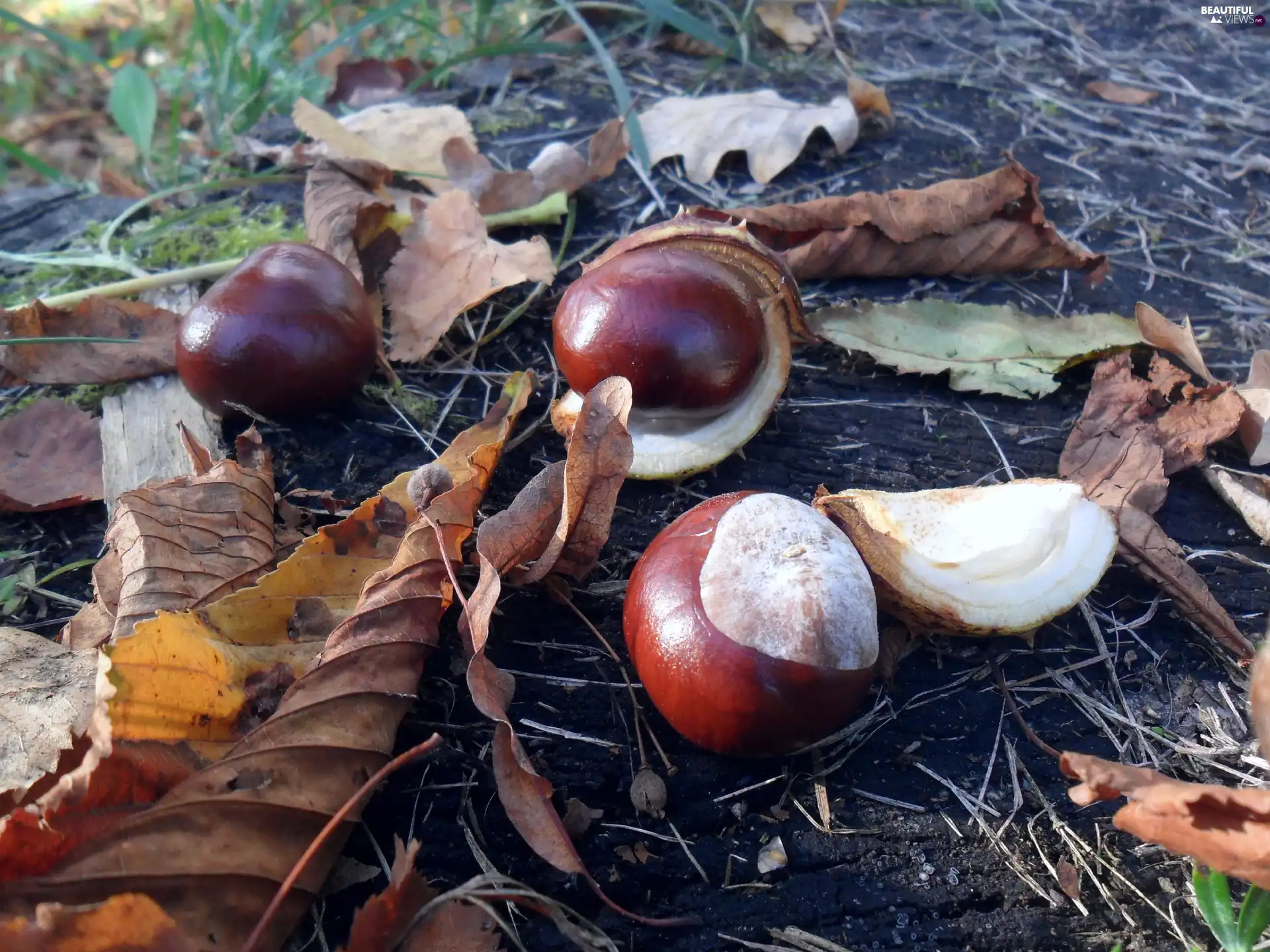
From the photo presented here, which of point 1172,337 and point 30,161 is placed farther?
point 30,161

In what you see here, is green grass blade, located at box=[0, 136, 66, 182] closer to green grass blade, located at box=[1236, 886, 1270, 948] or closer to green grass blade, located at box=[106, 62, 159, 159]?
green grass blade, located at box=[106, 62, 159, 159]

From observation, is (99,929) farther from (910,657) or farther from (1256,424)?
(1256,424)

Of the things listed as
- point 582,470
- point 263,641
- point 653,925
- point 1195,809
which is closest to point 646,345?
point 582,470

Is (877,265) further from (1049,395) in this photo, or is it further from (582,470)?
(582,470)

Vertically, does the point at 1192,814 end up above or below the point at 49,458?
below

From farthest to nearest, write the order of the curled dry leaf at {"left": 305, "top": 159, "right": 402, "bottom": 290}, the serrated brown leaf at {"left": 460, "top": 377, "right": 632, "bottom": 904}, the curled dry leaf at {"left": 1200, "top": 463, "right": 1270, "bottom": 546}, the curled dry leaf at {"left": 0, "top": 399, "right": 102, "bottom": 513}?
the curled dry leaf at {"left": 305, "top": 159, "right": 402, "bottom": 290} < the curled dry leaf at {"left": 0, "top": 399, "right": 102, "bottom": 513} < the curled dry leaf at {"left": 1200, "top": 463, "right": 1270, "bottom": 546} < the serrated brown leaf at {"left": 460, "top": 377, "right": 632, "bottom": 904}

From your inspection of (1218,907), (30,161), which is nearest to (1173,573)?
(1218,907)

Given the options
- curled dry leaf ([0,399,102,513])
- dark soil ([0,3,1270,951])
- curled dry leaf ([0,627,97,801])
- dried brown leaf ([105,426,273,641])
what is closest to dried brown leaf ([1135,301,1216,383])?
dark soil ([0,3,1270,951])
